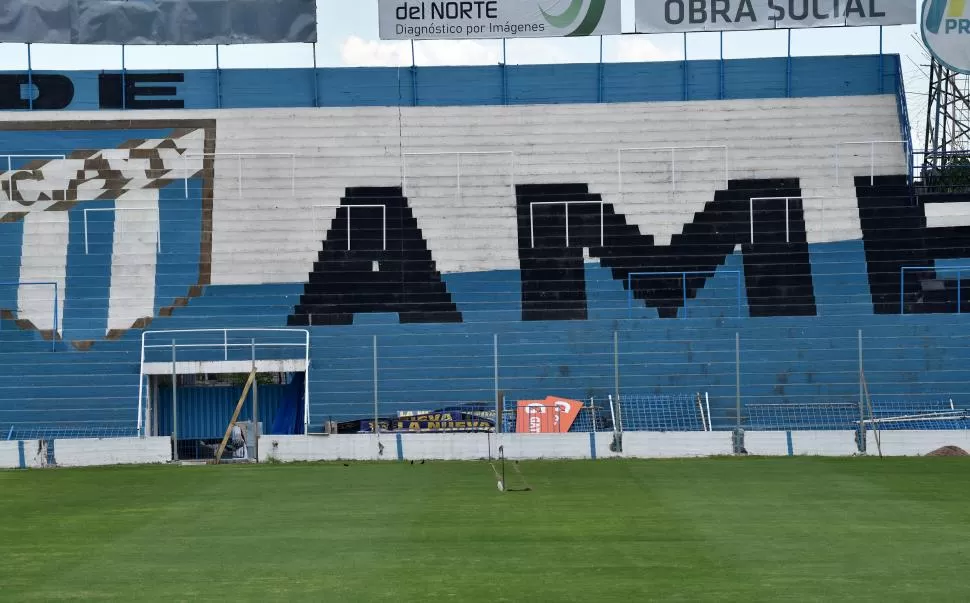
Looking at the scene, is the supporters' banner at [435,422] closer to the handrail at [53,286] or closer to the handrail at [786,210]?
the handrail at [53,286]

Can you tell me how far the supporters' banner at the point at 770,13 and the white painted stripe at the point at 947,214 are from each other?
6589 mm

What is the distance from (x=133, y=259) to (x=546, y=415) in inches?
465

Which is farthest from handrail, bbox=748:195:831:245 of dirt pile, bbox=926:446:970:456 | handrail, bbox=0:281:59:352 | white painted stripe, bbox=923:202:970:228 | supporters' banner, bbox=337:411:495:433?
handrail, bbox=0:281:59:352

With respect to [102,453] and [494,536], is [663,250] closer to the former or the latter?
[102,453]

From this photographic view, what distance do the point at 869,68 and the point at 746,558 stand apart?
95.8ft

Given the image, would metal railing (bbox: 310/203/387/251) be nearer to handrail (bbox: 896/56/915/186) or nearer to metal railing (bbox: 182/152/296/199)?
metal railing (bbox: 182/152/296/199)

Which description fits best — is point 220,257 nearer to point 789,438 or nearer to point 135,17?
point 135,17

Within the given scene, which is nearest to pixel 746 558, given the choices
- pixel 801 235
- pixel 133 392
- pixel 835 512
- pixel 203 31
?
pixel 835 512

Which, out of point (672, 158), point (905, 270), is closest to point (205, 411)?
point (672, 158)

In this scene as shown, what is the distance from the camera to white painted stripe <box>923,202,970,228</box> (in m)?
35.2

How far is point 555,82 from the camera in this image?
3991 cm

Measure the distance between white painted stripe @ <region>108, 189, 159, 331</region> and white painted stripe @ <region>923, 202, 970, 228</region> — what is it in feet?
65.0

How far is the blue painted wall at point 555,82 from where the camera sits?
130 ft

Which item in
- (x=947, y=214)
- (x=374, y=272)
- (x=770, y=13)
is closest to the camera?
(x=374, y=272)
